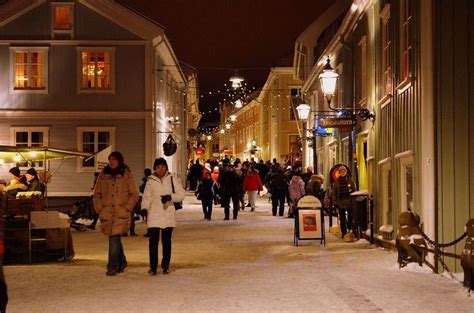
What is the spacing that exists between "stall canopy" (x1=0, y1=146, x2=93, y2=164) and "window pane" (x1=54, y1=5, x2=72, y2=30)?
1035 centimetres

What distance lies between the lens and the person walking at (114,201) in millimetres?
11789

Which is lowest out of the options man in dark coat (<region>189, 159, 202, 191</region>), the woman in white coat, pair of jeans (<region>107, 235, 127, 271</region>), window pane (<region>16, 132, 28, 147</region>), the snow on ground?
the snow on ground

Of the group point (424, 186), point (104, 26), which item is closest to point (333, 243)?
point (424, 186)

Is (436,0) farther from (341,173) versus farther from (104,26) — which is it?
(104,26)

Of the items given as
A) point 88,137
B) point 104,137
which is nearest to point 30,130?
point 88,137

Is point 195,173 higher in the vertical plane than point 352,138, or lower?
lower

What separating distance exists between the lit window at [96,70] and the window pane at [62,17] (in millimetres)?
1186

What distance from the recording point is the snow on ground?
9102 millimetres

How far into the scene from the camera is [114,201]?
38.8 ft

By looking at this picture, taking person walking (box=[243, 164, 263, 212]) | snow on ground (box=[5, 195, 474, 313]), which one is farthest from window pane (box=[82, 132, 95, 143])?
snow on ground (box=[5, 195, 474, 313])

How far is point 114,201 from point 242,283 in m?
2.44

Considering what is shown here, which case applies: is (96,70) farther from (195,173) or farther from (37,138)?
(195,173)

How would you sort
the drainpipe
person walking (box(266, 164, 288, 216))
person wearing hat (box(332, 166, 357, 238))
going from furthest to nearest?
1. person walking (box(266, 164, 288, 216))
2. the drainpipe
3. person wearing hat (box(332, 166, 357, 238))

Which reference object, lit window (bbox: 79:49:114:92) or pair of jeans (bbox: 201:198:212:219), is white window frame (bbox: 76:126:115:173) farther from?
pair of jeans (bbox: 201:198:212:219)
